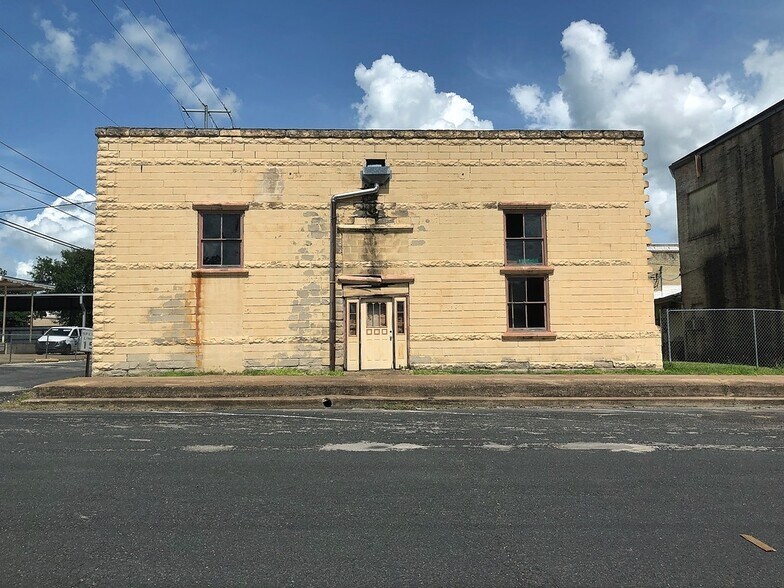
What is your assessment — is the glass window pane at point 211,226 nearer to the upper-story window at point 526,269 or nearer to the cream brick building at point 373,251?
the cream brick building at point 373,251

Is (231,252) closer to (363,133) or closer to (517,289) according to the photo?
(363,133)

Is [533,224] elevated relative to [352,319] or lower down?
elevated

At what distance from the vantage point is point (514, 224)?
15523 mm

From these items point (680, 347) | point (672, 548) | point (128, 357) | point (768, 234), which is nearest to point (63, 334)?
point (128, 357)

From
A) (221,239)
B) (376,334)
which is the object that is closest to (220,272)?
(221,239)

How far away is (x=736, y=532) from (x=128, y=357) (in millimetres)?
13655

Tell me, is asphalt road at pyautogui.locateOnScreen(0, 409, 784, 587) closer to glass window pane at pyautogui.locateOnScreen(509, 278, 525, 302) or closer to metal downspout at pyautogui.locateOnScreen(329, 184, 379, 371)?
metal downspout at pyautogui.locateOnScreen(329, 184, 379, 371)

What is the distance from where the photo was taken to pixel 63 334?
34562mm

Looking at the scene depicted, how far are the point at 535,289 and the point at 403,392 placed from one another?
5.39 m

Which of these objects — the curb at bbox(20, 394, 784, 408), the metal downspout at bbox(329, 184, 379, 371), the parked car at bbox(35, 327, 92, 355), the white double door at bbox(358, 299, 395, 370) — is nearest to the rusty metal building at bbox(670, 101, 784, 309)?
the curb at bbox(20, 394, 784, 408)

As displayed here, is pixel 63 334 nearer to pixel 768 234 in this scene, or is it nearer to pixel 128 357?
pixel 128 357

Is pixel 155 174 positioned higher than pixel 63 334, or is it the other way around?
pixel 155 174

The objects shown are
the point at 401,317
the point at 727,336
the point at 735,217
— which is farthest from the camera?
the point at 727,336

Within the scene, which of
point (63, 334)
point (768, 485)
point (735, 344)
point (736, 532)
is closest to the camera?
point (736, 532)
